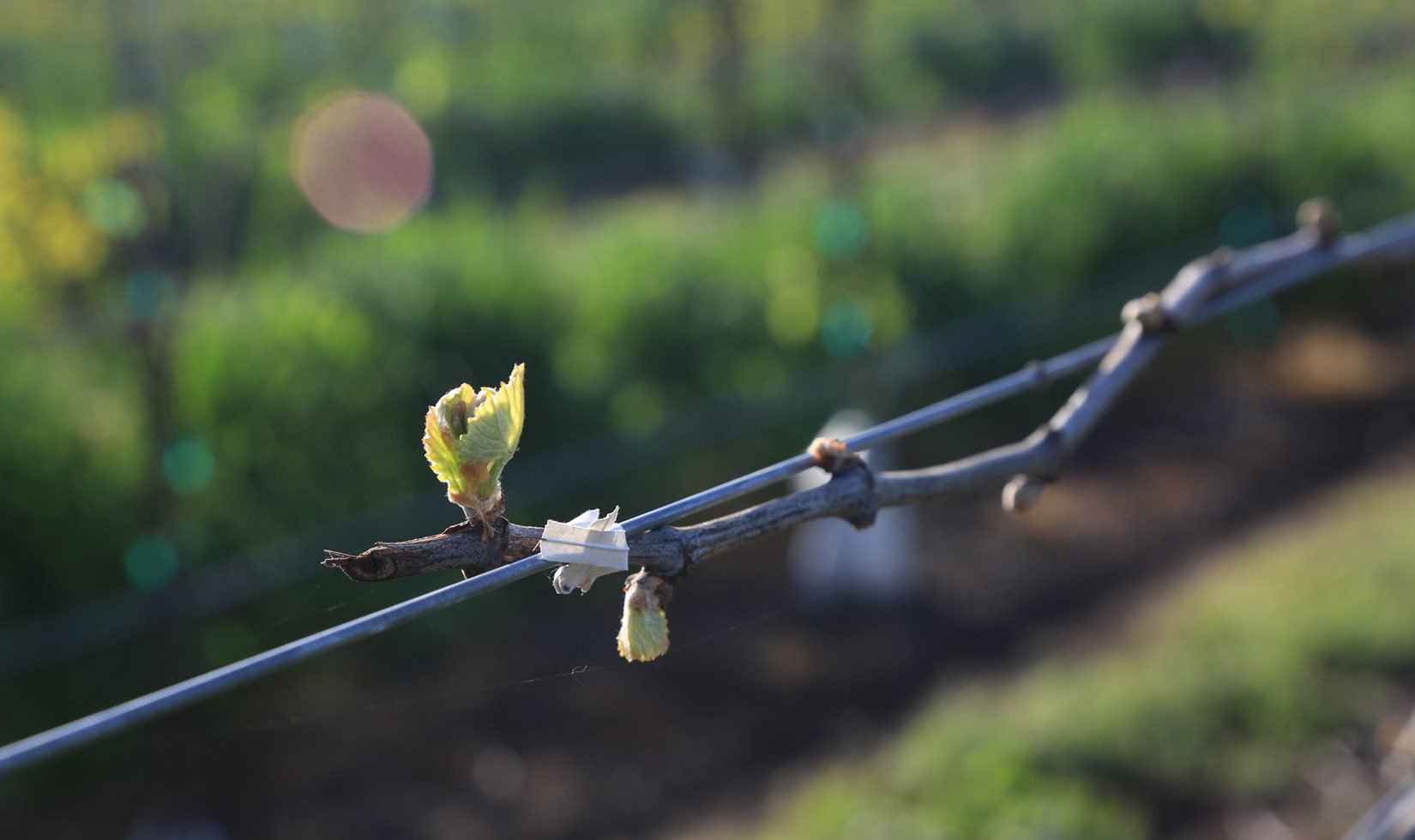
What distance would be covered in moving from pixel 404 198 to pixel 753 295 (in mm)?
4838

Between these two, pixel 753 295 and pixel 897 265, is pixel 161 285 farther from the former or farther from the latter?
pixel 897 265

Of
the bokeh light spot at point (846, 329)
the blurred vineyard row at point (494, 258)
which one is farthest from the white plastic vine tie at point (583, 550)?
the bokeh light spot at point (846, 329)

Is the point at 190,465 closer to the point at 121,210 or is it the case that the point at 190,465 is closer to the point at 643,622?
the point at 121,210

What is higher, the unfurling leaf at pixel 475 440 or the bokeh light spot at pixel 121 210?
the bokeh light spot at pixel 121 210

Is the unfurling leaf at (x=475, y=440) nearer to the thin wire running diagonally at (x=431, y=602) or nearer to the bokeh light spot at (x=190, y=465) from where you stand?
the thin wire running diagonally at (x=431, y=602)

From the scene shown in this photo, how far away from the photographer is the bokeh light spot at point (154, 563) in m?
3.50

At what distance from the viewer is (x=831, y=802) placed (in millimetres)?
2932

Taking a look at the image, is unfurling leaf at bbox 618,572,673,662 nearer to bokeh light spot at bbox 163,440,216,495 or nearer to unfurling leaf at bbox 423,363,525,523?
Result: unfurling leaf at bbox 423,363,525,523

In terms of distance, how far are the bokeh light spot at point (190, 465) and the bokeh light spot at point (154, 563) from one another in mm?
188

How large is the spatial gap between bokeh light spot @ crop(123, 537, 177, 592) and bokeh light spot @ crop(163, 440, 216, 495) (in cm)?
19

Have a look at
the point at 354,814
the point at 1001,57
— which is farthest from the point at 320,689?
the point at 1001,57

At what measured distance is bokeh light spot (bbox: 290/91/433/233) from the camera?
829cm

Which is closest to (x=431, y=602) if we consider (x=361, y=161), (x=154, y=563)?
(x=154, y=563)

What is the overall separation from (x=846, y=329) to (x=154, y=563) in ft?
8.72
